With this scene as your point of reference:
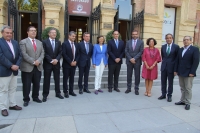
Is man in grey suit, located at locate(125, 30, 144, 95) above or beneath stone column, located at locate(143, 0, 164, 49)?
beneath

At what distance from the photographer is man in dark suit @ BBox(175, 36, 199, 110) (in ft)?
15.2

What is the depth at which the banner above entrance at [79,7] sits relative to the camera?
33.4 feet

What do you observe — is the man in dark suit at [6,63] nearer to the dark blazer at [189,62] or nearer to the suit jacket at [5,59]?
the suit jacket at [5,59]

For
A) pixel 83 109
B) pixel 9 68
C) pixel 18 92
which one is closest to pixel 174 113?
pixel 83 109

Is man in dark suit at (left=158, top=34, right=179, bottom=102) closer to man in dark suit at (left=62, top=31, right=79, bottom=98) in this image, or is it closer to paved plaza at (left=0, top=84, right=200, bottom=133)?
paved plaza at (left=0, top=84, right=200, bottom=133)

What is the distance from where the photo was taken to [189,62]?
15.5 feet

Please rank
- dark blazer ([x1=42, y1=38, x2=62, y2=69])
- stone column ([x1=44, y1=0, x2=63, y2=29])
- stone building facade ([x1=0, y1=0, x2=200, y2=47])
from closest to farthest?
dark blazer ([x1=42, y1=38, x2=62, y2=69]) → stone column ([x1=44, y1=0, x2=63, y2=29]) → stone building facade ([x1=0, y1=0, x2=200, y2=47])

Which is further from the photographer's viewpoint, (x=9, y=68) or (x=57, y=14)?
(x=57, y=14)

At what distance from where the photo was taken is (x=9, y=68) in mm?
4035

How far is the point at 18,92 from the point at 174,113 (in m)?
4.96

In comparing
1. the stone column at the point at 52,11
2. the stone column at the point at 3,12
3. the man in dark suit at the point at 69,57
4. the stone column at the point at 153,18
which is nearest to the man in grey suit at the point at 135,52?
the man in dark suit at the point at 69,57

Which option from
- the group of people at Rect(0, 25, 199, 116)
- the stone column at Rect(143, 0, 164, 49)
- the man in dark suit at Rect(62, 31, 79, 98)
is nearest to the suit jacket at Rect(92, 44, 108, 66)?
the group of people at Rect(0, 25, 199, 116)

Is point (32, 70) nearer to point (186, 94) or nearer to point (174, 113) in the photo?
point (174, 113)

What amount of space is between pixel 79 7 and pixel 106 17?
5.69ft
